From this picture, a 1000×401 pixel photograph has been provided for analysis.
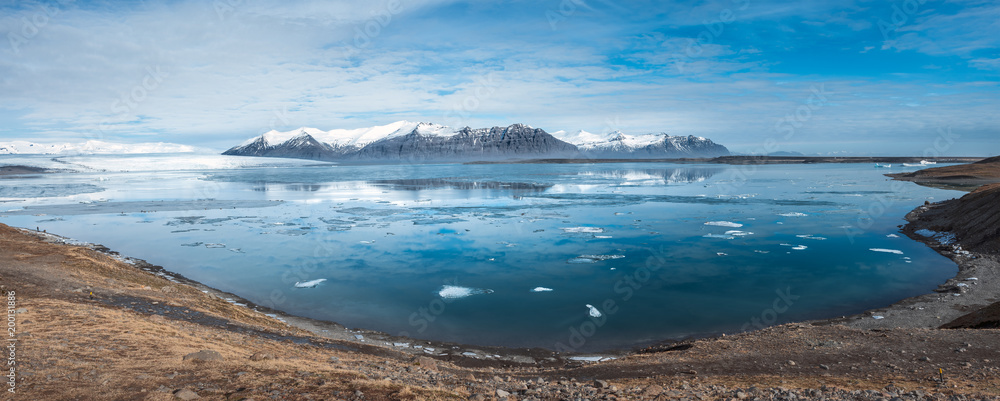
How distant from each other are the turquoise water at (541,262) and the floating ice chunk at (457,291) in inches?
3.0

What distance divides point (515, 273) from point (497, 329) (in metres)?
4.19

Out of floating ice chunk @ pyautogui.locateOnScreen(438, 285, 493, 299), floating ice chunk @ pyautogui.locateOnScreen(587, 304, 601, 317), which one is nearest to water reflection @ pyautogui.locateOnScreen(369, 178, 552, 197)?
floating ice chunk @ pyautogui.locateOnScreen(438, 285, 493, 299)

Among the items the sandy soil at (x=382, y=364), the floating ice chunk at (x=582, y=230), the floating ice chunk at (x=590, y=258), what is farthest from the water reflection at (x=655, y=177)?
the sandy soil at (x=382, y=364)

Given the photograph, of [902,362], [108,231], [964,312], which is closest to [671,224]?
[964,312]

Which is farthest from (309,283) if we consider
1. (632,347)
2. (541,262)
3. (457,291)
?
(632,347)

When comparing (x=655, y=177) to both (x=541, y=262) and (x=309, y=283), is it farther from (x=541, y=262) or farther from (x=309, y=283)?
(x=309, y=283)

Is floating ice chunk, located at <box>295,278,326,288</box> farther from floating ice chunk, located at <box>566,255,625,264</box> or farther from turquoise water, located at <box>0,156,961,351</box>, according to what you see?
floating ice chunk, located at <box>566,255,625,264</box>

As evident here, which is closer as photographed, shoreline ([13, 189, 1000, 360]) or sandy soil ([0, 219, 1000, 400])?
sandy soil ([0, 219, 1000, 400])

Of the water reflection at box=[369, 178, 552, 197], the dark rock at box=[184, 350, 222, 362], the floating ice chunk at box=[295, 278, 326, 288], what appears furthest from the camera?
the water reflection at box=[369, 178, 552, 197]

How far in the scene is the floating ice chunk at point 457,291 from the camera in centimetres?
1281

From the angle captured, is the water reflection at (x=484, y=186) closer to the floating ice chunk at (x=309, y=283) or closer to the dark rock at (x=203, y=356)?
the floating ice chunk at (x=309, y=283)

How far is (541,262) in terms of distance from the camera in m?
16.0

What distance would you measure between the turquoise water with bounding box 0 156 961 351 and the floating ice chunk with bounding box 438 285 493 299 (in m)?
0.08

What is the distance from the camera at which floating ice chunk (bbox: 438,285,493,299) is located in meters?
12.8
